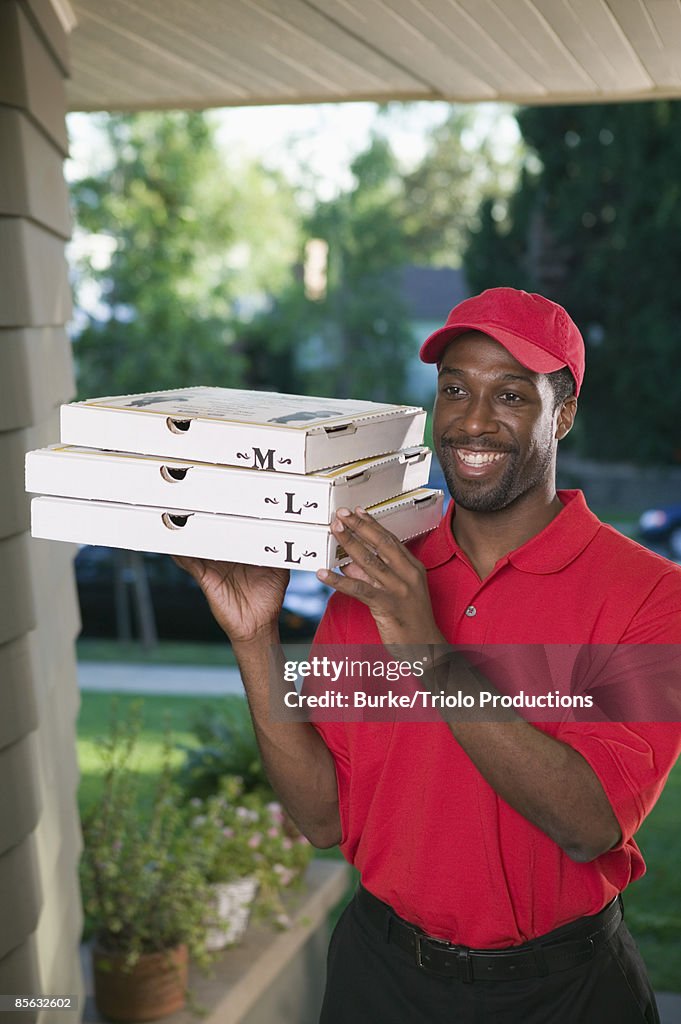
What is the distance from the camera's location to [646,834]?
21.4ft

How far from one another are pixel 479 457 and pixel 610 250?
1206 centimetres

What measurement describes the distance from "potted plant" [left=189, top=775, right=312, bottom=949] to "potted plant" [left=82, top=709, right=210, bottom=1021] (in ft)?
0.53

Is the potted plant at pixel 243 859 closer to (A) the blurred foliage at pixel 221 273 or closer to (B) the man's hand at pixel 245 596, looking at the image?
(B) the man's hand at pixel 245 596

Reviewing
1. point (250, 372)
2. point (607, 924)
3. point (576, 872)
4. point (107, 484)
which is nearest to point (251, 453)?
point (107, 484)

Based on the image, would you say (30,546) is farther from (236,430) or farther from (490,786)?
(490,786)

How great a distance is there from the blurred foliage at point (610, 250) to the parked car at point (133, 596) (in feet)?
15.1

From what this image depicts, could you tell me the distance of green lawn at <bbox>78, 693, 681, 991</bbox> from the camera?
17.0 ft

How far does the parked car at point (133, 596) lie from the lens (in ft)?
36.4

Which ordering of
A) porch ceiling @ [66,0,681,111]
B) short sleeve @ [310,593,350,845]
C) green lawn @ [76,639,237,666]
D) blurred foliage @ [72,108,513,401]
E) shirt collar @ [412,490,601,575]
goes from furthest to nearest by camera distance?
blurred foliage @ [72,108,513,401] < green lawn @ [76,639,237,666] < porch ceiling @ [66,0,681,111] < short sleeve @ [310,593,350,845] < shirt collar @ [412,490,601,575]

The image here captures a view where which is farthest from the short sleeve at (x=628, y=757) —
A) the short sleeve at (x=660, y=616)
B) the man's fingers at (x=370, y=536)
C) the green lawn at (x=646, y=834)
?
the green lawn at (x=646, y=834)

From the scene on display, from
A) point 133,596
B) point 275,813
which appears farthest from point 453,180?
point 275,813

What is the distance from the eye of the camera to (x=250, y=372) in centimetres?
1608

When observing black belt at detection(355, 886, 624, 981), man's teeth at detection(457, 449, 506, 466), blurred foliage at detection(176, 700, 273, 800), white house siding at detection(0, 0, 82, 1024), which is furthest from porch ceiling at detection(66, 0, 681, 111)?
blurred foliage at detection(176, 700, 273, 800)

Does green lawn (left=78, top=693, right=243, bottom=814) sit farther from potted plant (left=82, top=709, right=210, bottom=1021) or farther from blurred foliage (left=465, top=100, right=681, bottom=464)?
blurred foliage (left=465, top=100, right=681, bottom=464)
